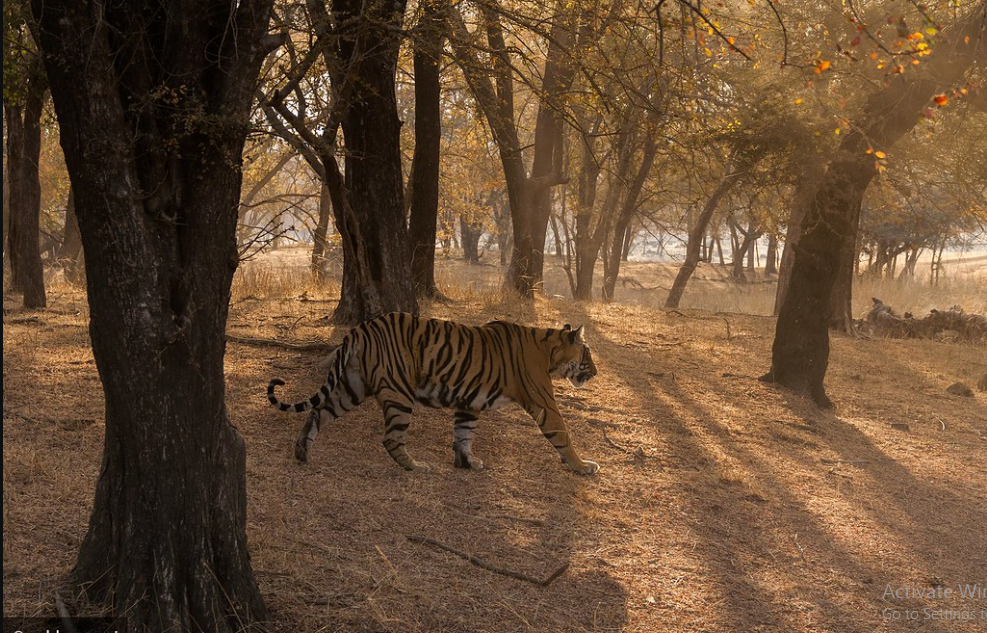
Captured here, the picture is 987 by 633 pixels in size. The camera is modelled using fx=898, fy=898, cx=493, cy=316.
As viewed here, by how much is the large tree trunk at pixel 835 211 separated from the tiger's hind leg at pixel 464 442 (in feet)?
17.7

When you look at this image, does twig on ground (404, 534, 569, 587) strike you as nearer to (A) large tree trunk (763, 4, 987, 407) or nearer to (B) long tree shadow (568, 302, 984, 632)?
(B) long tree shadow (568, 302, 984, 632)

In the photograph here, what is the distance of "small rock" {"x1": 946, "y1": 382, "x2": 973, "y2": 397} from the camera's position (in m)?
12.4

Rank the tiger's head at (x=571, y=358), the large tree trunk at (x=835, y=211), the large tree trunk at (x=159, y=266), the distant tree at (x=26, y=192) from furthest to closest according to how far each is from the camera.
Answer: the distant tree at (x=26, y=192)
the large tree trunk at (x=835, y=211)
the tiger's head at (x=571, y=358)
the large tree trunk at (x=159, y=266)

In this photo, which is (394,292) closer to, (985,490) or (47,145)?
(985,490)

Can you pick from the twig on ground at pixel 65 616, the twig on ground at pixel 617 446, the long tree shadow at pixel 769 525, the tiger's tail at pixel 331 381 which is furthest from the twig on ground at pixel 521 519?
the twig on ground at pixel 65 616

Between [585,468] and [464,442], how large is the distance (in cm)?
104

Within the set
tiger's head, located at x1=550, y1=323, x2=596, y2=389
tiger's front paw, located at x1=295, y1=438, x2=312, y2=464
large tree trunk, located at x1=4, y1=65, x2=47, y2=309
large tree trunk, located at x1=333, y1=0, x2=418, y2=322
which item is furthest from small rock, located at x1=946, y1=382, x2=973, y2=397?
large tree trunk, located at x1=4, y1=65, x2=47, y2=309

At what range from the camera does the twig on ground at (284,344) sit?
9.63m

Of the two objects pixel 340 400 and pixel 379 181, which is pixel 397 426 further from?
→ pixel 379 181

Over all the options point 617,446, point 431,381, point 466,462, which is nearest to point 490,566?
point 466,462

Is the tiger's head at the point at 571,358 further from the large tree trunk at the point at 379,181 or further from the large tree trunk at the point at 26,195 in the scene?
the large tree trunk at the point at 26,195

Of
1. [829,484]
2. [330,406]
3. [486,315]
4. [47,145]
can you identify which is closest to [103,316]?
[330,406]

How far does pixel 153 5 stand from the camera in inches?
158

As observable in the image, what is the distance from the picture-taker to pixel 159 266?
395 cm
